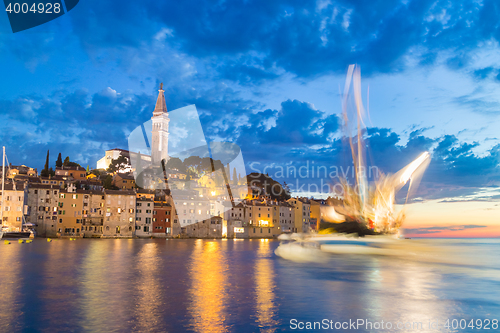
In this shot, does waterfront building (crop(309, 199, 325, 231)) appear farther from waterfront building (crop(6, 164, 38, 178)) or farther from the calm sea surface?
waterfront building (crop(6, 164, 38, 178))

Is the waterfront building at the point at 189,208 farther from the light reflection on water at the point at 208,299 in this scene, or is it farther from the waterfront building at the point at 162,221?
the light reflection on water at the point at 208,299

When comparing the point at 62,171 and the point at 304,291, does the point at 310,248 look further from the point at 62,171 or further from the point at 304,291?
the point at 62,171

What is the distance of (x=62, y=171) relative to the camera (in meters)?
112

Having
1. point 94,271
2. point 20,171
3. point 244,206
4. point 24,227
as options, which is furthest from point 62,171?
point 94,271

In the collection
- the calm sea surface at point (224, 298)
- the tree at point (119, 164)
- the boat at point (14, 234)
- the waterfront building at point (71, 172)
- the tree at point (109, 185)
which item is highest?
the tree at point (119, 164)

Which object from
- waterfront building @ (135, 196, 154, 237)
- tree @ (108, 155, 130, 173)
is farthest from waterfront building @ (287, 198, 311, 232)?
tree @ (108, 155, 130, 173)

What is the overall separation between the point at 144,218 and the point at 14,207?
2600cm

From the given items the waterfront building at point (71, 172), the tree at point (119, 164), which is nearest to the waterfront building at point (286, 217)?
the waterfront building at point (71, 172)

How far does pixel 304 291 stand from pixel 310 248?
100ft

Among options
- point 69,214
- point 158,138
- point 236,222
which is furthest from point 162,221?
point 158,138

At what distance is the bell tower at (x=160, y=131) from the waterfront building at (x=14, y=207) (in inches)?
2671

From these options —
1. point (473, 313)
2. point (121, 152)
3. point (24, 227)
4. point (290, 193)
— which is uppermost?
point (121, 152)

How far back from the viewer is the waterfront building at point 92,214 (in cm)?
8369

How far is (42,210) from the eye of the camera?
81875 millimetres
